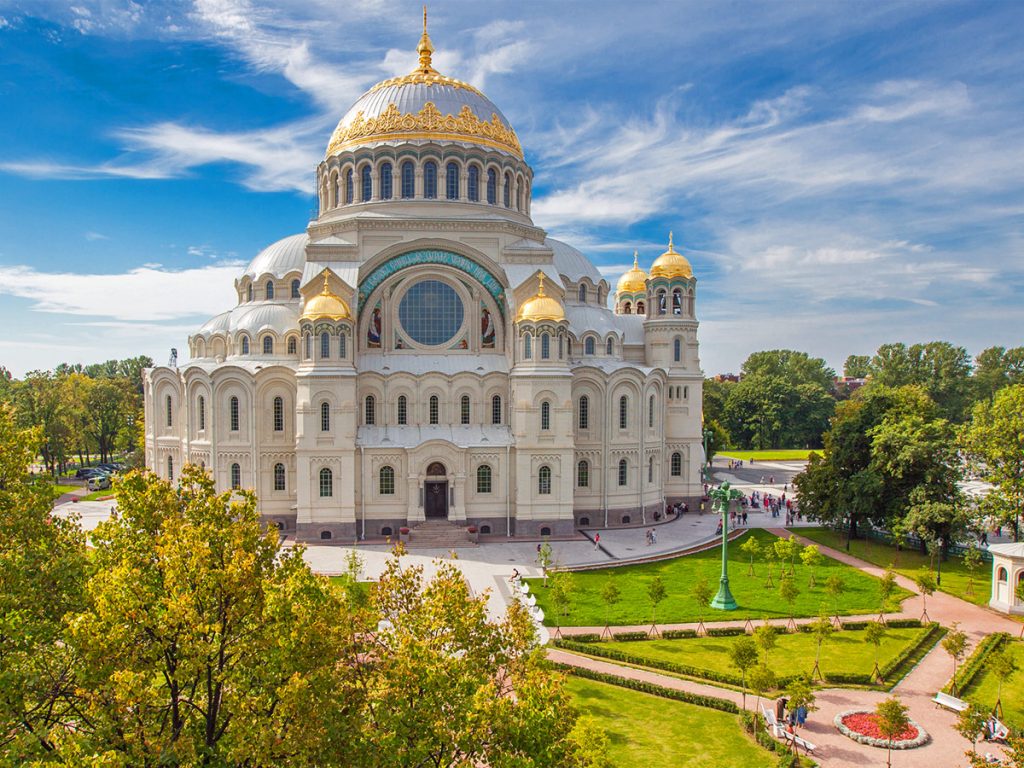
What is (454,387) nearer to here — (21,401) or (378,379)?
(378,379)

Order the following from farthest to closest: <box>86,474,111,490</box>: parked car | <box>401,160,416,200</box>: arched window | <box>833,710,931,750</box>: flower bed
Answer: <box>86,474,111,490</box>: parked car → <box>401,160,416,200</box>: arched window → <box>833,710,931,750</box>: flower bed

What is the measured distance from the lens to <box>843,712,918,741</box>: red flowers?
55.3 feet

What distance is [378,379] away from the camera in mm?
37406

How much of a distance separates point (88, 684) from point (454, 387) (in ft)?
94.2

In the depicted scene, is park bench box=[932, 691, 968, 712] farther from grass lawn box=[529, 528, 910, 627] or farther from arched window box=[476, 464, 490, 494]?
arched window box=[476, 464, 490, 494]

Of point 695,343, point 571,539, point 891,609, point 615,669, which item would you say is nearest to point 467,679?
point 615,669

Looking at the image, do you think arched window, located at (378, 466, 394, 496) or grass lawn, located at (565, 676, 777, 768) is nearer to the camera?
grass lawn, located at (565, 676, 777, 768)

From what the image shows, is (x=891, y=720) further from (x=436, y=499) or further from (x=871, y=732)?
(x=436, y=499)

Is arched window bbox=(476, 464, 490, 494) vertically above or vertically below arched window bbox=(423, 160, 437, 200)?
below

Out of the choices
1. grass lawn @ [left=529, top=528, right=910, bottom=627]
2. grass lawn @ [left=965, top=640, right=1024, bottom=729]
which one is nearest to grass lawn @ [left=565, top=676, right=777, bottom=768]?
grass lawn @ [left=529, top=528, right=910, bottom=627]

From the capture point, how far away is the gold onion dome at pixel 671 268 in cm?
4388

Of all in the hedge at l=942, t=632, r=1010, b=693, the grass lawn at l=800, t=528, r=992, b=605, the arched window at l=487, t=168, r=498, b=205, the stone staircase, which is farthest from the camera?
the arched window at l=487, t=168, r=498, b=205

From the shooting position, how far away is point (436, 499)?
3762cm

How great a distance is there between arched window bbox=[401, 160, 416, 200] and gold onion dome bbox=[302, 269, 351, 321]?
28.0 ft
